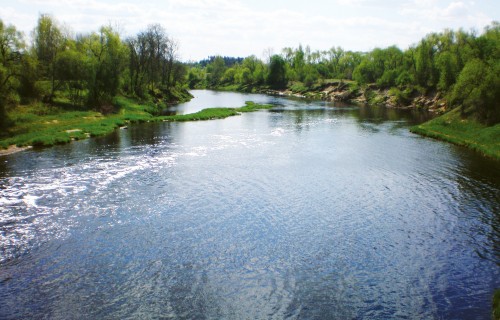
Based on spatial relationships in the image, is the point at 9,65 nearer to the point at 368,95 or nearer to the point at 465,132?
the point at 465,132

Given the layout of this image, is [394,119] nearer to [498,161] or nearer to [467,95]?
[467,95]

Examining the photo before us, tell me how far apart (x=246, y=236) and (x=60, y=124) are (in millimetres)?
45867

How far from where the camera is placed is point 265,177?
1421 inches

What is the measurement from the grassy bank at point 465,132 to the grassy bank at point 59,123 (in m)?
43.1

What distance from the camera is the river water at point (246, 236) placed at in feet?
56.1

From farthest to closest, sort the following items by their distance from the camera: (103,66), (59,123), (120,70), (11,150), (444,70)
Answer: (444,70), (120,70), (103,66), (59,123), (11,150)

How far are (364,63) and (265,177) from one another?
131 metres

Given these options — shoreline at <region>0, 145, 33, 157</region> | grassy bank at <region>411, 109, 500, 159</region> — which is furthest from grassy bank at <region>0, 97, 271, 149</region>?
grassy bank at <region>411, 109, 500, 159</region>

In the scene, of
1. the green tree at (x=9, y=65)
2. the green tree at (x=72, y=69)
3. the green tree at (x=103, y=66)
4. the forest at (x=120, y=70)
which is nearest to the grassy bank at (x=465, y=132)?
the forest at (x=120, y=70)

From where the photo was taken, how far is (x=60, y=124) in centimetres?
5762

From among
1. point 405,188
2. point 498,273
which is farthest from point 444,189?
point 498,273

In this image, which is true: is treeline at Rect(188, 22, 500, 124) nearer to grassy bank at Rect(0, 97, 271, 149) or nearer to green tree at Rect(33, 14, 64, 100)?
grassy bank at Rect(0, 97, 271, 149)

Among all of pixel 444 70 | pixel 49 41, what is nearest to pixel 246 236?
pixel 49 41

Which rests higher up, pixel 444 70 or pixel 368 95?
pixel 444 70
